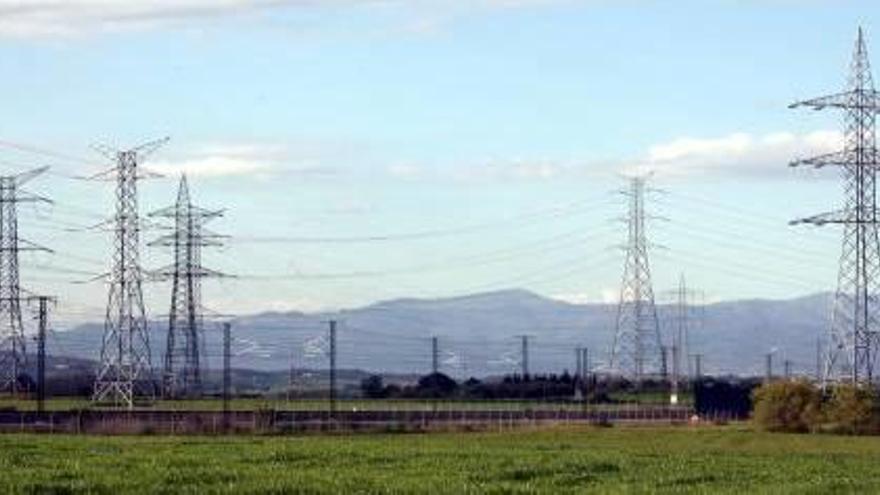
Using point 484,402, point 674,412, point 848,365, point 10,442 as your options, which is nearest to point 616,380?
point 484,402

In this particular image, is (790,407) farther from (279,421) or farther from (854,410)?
(279,421)

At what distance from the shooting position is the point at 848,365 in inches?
3361

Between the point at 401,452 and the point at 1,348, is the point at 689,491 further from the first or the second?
the point at 1,348

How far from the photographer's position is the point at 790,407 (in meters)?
87.8

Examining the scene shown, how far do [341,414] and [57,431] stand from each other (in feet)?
80.9

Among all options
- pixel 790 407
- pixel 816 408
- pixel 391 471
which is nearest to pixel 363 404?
pixel 790 407

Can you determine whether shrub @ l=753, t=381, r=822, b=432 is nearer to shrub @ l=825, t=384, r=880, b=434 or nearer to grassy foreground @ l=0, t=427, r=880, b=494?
shrub @ l=825, t=384, r=880, b=434

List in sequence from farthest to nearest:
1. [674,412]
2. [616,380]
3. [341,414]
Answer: [616,380]
[674,412]
[341,414]

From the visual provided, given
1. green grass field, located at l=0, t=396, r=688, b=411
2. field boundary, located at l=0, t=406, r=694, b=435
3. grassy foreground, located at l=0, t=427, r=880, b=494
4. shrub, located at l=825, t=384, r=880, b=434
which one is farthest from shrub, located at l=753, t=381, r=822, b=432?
grassy foreground, located at l=0, t=427, r=880, b=494

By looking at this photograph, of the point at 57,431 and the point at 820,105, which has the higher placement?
the point at 820,105

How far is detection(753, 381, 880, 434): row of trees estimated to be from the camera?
84.0 m

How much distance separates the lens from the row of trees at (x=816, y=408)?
8400 centimetres

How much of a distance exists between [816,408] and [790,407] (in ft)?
4.94

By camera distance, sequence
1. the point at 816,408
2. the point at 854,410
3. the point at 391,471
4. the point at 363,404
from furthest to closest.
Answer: the point at 363,404
the point at 816,408
the point at 854,410
the point at 391,471
